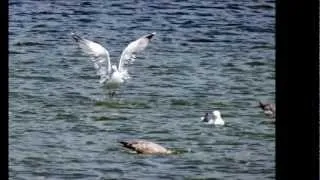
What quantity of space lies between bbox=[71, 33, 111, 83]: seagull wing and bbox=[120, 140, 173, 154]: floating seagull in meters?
0.19

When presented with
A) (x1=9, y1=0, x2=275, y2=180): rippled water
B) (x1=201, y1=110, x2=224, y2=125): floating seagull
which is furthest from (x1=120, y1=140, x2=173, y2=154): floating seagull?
Result: (x1=201, y1=110, x2=224, y2=125): floating seagull

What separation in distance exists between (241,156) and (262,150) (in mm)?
97

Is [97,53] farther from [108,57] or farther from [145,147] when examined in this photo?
[145,147]

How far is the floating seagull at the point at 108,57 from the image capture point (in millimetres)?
1677

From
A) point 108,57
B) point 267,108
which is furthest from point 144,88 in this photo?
point 267,108

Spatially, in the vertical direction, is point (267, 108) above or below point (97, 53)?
below

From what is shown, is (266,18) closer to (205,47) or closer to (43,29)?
(205,47)

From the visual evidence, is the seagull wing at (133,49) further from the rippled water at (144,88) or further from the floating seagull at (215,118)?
the floating seagull at (215,118)

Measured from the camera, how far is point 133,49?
167 centimetres

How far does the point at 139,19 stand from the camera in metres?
1.73

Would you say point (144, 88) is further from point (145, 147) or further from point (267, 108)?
point (267, 108)

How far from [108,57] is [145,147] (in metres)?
0.26

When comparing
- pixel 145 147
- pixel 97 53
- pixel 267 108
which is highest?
pixel 97 53

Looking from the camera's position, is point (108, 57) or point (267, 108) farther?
point (108, 57)
